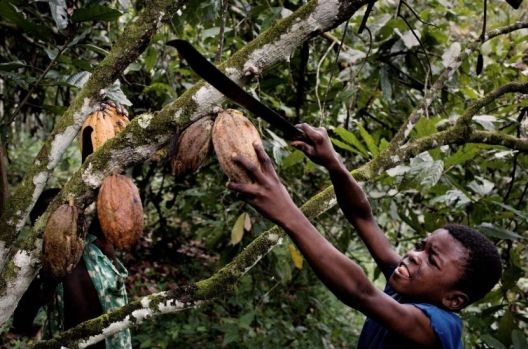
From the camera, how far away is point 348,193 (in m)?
1.37

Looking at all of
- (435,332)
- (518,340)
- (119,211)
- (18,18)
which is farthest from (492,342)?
(18,18)

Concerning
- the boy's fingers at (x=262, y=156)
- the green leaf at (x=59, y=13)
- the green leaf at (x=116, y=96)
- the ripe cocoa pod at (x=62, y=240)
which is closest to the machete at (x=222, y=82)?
the boy's fingers at (x=262, y=156)

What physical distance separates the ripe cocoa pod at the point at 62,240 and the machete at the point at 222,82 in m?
0.33

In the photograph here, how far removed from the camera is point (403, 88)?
2855 mm

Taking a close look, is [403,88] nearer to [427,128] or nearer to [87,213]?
[427,128]

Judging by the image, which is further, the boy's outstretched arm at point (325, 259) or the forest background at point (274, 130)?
the forest background at point (274, 130)

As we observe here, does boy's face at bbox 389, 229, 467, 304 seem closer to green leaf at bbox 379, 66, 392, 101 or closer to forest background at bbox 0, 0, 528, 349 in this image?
forest background at bbox 0, 0, 528, 349

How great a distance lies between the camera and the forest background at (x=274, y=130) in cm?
92

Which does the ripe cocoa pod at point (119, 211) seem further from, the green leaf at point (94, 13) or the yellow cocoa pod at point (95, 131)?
the green leaf at point (94, 13)

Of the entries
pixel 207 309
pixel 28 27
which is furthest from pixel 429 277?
pixel 207 309

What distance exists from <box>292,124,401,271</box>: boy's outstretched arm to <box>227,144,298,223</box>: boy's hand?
156 mm

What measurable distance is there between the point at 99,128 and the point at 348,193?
683mm

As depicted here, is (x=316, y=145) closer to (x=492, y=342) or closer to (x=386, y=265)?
(x=386, y=265)

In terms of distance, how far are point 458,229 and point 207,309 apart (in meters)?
2.68
